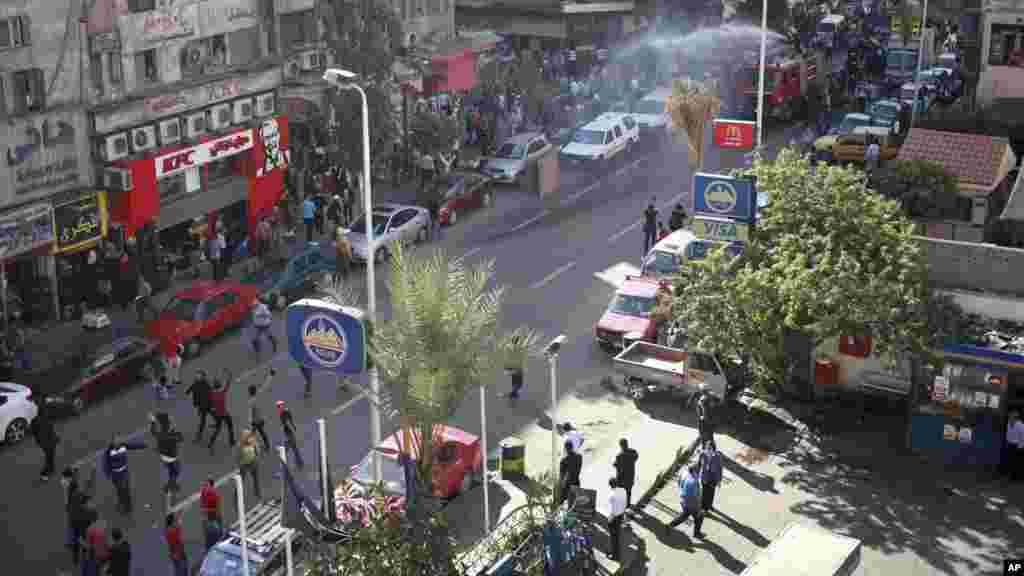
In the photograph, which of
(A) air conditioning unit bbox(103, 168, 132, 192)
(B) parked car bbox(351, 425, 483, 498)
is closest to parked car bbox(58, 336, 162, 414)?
(A) air conditioning unit bbox(103, 168, 132, 192)

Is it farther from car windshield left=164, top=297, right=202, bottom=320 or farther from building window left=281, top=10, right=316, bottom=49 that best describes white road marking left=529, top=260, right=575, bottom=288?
building window left=281, top=10, right=316, bottom=49

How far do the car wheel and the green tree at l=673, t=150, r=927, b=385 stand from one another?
12970mm

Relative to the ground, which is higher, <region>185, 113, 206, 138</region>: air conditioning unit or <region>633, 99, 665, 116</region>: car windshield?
<region>185, 113, 206, 138</region>: air conditioning unit

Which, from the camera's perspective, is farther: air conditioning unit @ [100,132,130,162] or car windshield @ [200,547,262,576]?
air conditioning unit @ [100,132,130,162]

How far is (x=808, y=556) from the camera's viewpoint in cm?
1981

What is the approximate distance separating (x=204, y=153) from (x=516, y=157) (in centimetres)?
1169

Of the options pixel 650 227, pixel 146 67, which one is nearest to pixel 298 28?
pixel 146 67

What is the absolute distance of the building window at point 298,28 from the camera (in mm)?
44000

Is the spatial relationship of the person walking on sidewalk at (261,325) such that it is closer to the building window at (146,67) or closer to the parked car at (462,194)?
the building window at (146,67)

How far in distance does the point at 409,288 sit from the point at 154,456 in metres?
9.62

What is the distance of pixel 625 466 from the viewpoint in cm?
2412

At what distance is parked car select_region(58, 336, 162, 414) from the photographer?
29359 millimetres

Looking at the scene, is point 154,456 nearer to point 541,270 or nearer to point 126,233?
point 126,233

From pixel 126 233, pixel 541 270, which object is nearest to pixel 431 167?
pixel 541 270
